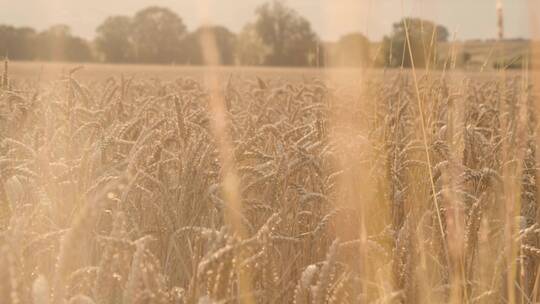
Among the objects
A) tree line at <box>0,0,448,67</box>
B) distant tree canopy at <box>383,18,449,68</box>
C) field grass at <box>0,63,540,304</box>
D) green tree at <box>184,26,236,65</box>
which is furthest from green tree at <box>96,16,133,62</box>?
field grass at <box>0,63,540,304</box>

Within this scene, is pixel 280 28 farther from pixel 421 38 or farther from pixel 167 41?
pixel 421 38

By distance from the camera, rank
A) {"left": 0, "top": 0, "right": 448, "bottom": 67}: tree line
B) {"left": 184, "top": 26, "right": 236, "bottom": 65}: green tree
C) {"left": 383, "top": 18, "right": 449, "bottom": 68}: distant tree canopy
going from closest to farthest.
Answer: {"left": 383, "top": 18, "right": 449, "bottom": 68}: distant tree canopy
{"left": 0, "top": 0, "right": 448, "bottom": 67}: tree line
{"left": 184, "top": 26, "right": 236, "bottom": 65}: green tree

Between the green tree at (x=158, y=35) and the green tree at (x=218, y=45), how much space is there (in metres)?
1.00

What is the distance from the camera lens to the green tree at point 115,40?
2507 inches

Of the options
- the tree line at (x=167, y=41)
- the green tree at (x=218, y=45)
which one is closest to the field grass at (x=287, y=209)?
the tree line at (x=167, y=41)

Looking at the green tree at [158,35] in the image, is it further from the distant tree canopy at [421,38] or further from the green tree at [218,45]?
the distant tree canopy at [421,38]

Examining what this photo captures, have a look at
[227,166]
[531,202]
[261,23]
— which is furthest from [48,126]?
[261,23]

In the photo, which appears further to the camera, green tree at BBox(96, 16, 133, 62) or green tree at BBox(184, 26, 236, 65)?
green tree at BBox(96, 16, 133, 62)

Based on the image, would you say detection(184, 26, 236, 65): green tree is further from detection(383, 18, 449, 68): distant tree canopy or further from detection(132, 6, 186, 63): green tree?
detection(383, 18, 449, 68): distant tree canopy

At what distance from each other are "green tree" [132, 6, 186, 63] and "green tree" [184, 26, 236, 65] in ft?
3.27

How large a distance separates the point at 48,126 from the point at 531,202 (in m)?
1.86

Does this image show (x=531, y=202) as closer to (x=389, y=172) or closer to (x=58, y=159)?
(x=389, y=172)

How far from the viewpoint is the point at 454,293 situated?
53.2 inches

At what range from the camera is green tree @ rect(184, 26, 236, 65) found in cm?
5938
